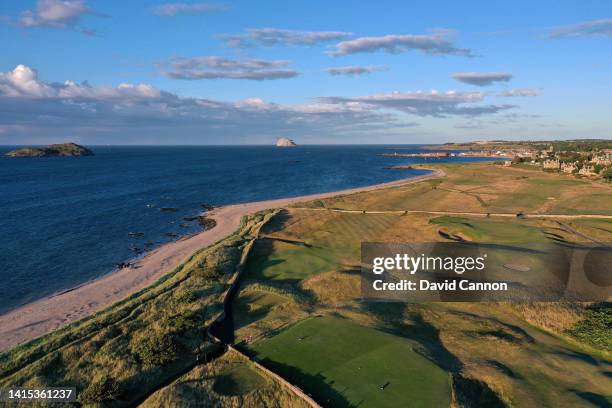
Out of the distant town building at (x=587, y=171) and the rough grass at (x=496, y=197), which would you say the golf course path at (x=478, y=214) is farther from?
the distant town building at (x=587, y=171)

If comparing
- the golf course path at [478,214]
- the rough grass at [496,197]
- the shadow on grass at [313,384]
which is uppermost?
the rough grass at [496,197]

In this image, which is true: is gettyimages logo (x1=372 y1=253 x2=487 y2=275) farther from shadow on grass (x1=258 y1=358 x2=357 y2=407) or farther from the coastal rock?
the coastal rock

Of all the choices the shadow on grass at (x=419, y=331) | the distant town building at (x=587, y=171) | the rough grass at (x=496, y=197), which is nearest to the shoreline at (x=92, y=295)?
the shadow on grass at (x=419, y=331)

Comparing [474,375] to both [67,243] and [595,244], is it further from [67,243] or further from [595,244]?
[67,243]

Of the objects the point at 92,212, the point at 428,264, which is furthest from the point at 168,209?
the point at 428,264

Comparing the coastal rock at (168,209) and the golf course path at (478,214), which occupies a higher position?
the golf course path at (478,214)

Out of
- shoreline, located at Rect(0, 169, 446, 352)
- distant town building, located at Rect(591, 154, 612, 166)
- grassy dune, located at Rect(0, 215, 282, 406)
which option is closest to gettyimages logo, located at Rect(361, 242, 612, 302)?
grassy dune, located at Rect(0, 215, 282, 406)

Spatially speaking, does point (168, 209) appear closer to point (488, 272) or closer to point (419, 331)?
point (488, 272)
